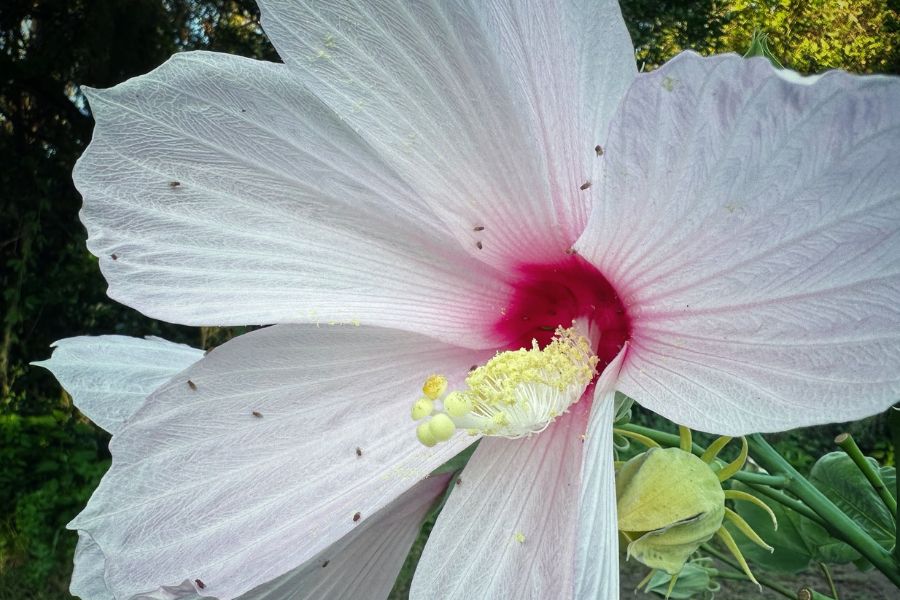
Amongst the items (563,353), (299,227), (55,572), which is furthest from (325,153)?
(55,572)

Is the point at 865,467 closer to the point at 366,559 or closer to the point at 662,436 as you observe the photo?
the point at 662,436

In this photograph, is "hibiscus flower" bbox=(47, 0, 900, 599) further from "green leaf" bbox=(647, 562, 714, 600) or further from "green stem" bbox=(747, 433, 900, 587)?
"green leaf" bbox=(647, 562, 714, 600)

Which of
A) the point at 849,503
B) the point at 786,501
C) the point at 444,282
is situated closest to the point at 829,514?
the point at 786,501

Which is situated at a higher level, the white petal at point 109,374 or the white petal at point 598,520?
the white petal at point 109,374

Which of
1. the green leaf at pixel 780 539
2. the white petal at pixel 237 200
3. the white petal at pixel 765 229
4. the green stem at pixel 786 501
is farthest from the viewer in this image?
the green leaf at pixel 780 539

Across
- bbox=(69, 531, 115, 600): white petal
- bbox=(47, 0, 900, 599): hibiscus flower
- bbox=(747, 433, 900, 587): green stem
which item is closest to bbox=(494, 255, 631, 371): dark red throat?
bbox=(47, 0, 900, 599): hibiscus flower

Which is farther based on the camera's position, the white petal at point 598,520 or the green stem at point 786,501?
the green stem at point 786,501

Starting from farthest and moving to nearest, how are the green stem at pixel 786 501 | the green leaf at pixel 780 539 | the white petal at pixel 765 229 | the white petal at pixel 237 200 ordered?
the green leaf at pixel 780 539, the green stem at pixel 786 501, the white petal at pixel 237 200, the white petal at pixel 765 229

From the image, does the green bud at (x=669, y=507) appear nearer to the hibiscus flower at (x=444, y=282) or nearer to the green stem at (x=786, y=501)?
the hibiscus flower at (x=444, y=282)

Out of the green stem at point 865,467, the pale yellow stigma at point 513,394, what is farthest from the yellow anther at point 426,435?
the green stem at point 865,467
